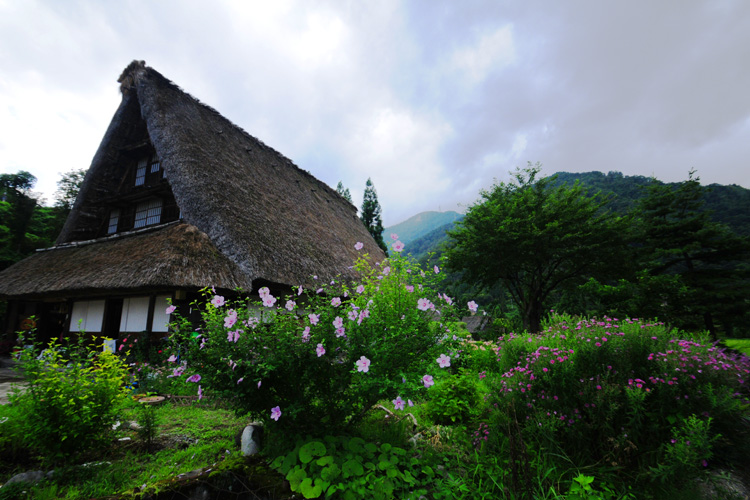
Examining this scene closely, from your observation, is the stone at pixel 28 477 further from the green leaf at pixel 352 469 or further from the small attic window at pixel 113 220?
the small attic window at pixel 113 220

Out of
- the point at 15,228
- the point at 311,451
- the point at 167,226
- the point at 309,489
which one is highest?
the point at 15,228

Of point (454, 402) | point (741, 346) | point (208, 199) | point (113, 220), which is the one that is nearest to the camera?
point (454, 402)

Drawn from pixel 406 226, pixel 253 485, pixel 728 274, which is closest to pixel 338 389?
pixel 253 485

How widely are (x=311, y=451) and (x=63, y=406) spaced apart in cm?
195

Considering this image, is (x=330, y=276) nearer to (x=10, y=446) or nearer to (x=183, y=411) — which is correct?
(x=183, y=411)

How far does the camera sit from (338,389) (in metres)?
2.66

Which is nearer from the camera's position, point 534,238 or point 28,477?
point 28,477

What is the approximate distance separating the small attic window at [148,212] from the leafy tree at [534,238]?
11.0 m

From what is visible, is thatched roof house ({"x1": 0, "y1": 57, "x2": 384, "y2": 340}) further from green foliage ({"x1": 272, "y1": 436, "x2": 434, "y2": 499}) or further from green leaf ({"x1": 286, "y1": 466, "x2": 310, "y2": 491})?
green leaf ({"x1": 286, "y1": 466, "x2": 310, "y2": 491})

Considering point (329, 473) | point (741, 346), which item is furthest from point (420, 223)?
point (329, 473)

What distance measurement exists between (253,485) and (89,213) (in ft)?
42.4

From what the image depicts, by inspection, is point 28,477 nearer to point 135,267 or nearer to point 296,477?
point 296,477

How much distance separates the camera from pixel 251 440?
2.73 m

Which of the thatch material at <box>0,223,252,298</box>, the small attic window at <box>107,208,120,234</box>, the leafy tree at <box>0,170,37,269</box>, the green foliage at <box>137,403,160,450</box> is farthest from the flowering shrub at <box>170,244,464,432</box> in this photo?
the leafy tree at <box>0,170,37,269</box>
